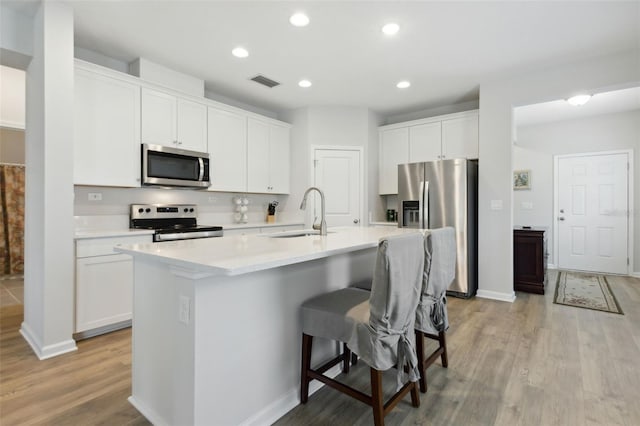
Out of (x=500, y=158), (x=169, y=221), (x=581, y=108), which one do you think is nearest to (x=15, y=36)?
(x=169, y=221)

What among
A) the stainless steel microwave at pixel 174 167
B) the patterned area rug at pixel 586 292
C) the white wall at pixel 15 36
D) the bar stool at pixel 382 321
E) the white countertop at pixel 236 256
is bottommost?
the patterned area rug at pixel 586 292

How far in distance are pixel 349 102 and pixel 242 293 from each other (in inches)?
149

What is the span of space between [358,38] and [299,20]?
58 centimetres

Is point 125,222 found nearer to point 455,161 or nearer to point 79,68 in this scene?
point 79,68

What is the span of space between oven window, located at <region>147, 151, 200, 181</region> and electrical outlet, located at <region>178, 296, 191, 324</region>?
2.31 metres

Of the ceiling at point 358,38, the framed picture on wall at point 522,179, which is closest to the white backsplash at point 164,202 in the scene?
the ceiling at point 358,38

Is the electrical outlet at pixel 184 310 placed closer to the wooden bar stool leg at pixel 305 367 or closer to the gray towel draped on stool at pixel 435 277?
the wooden bar stool leg at pixel 305 367

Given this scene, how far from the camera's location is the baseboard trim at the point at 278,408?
1619mm

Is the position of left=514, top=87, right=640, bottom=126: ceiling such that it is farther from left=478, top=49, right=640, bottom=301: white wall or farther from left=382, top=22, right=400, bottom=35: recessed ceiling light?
left=382, top=22, right=400, bottom=35: recessed ceiling light

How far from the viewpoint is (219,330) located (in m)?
1.45

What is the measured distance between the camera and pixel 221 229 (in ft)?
12.3

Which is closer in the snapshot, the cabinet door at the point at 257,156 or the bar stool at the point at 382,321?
the bar stool at the point at 382,321

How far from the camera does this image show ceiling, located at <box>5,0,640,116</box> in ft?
8.21

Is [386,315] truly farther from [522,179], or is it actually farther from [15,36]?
[522,179]
